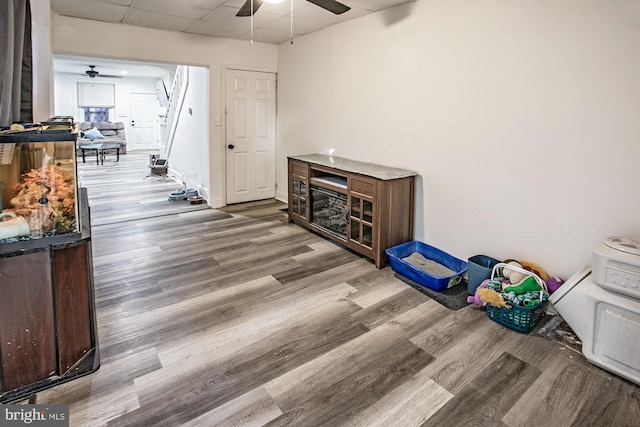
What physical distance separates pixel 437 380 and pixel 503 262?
1328mm

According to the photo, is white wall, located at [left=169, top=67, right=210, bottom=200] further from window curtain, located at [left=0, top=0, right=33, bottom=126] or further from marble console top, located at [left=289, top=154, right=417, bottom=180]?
window curtain, located at [left=0, top=0, right=33, bottom=126]

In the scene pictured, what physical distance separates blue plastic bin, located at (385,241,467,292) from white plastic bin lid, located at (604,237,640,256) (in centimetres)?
119

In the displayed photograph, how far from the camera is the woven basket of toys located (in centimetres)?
263

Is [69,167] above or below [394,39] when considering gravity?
below

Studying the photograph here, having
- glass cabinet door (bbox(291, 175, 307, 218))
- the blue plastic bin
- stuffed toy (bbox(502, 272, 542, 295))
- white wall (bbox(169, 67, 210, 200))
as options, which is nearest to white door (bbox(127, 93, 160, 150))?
white wall (bbox(169, 67, 210, 200))

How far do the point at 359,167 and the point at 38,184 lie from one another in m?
2.88

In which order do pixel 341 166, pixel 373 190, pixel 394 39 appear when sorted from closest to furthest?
pixel 373 190 → pixel 394 39 → pixel 341 166

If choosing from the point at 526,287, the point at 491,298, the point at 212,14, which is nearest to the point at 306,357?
the point at 491,298

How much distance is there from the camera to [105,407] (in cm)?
193

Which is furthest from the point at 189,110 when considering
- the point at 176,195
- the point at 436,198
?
the point at 436,198

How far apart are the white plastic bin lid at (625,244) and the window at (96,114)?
14.2 metres

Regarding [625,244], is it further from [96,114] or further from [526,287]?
[96,114]

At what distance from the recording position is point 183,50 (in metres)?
5.21

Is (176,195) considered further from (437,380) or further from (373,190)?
(437,380)
